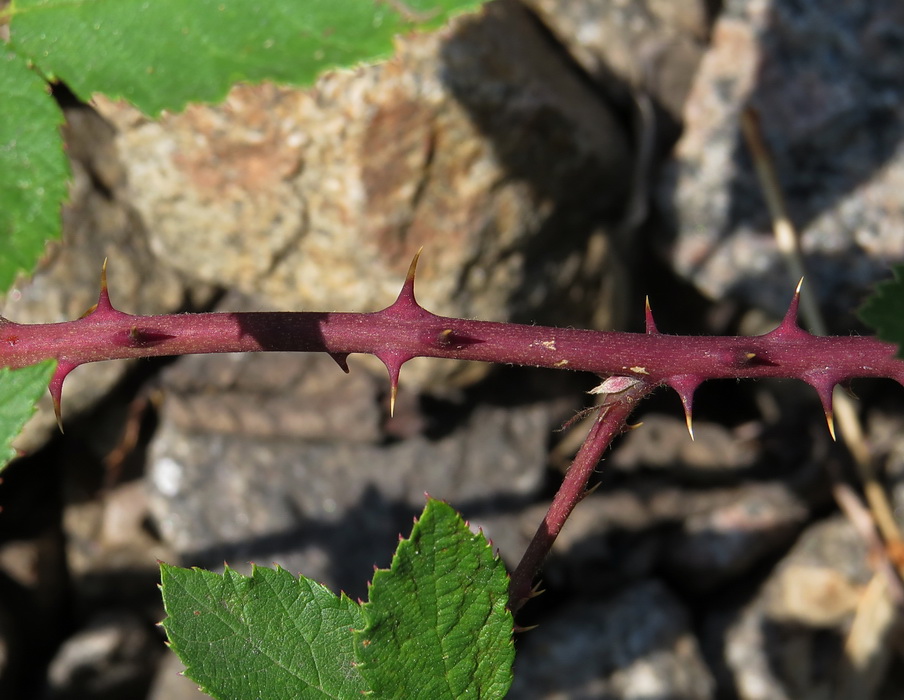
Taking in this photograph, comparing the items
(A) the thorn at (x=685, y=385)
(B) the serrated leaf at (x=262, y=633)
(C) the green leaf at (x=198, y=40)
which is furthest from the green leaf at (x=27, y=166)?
(A) the thorn at (x=685, y=385)

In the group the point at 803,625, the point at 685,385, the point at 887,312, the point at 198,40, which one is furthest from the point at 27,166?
the point at 803,625

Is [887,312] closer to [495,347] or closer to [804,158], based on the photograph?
[495,347]

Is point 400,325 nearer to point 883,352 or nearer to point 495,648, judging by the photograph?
point 495,648

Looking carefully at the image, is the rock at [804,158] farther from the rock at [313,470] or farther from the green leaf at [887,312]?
the green leaf at [887,312]

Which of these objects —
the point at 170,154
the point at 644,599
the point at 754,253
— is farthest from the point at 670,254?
the point at 170,154

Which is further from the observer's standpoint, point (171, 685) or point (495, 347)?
point (171, 685)

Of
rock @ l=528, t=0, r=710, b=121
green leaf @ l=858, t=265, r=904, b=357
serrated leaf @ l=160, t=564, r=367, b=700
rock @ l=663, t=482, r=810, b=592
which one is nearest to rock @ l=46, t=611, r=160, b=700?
rock @ l=663, t=482, r=810, b=592
